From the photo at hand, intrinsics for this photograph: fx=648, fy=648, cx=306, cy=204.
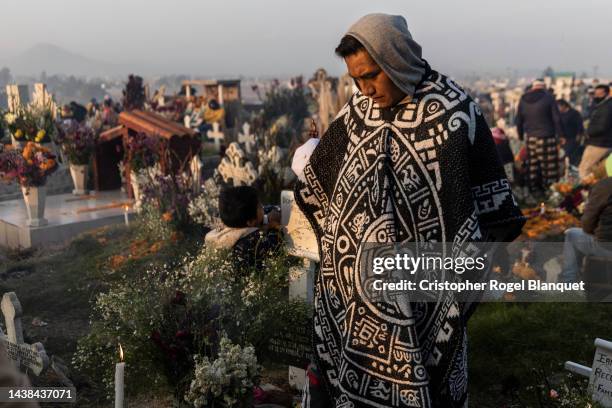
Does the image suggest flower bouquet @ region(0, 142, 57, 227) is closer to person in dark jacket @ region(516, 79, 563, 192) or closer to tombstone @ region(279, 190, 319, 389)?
tombstone @ region(279, 190, 319, 389)

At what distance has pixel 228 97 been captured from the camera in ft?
80.2

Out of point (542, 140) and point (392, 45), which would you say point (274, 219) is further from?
point (542, 140)

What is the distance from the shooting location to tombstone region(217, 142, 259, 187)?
8148 mm

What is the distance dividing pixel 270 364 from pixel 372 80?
2.80 metres

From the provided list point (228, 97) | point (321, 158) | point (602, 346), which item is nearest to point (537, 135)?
point (602, 346)

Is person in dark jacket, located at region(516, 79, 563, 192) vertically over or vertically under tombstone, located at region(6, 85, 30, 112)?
under

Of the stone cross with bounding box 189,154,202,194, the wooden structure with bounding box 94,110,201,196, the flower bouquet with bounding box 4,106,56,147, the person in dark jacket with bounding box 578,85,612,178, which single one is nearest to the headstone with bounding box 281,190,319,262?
the stone cross with bounding box 189,154,202,194

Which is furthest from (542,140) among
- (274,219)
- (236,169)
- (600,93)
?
(274,219)

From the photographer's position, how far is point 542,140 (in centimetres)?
1165

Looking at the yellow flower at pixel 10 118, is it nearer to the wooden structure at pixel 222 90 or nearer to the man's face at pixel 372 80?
the man's face at pixel 372 80

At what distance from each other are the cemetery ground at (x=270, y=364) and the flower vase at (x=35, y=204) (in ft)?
3.12

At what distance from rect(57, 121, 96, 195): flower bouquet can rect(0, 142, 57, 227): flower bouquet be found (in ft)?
7.94

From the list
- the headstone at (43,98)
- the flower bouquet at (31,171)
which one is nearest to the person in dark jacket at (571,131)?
the flower bouquet at (31,171)

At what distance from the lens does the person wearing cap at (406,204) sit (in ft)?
8.93
